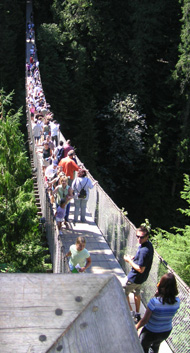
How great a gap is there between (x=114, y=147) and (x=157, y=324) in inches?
1065

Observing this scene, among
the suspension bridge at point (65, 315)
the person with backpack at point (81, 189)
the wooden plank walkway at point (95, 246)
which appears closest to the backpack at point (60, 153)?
the wooden plank walkway at point (95, 246)

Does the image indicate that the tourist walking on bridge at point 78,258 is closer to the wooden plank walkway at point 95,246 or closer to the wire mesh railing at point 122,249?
the wire mesh railing at point 122,249

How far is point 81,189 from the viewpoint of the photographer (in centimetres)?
848

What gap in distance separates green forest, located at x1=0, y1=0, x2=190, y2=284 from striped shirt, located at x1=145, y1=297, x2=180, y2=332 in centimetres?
2521

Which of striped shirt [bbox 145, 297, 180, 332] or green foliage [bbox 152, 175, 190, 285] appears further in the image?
green foliage [bbox 152, 175, 190, 285]

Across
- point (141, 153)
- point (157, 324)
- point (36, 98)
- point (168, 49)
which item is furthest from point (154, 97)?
point (157, 324)

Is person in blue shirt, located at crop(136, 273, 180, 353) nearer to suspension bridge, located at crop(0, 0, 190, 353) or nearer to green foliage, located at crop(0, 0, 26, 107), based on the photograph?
suspension bridge, located at crop(0, 0, 190, 353)

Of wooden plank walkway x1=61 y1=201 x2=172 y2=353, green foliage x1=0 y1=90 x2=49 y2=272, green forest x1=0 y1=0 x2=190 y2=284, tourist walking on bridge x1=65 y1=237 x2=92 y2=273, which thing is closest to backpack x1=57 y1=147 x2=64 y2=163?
green foliage x1=0 y1=90 x2=49 y2=272

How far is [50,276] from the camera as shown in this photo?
1.32 m

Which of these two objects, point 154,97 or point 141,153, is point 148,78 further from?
point 141,153

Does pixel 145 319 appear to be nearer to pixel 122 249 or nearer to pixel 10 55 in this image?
pixel 122 249

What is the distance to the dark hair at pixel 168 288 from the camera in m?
3.82

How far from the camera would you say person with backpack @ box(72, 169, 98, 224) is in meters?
8.39

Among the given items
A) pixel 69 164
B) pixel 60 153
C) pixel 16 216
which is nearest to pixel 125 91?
pixel 60 153
